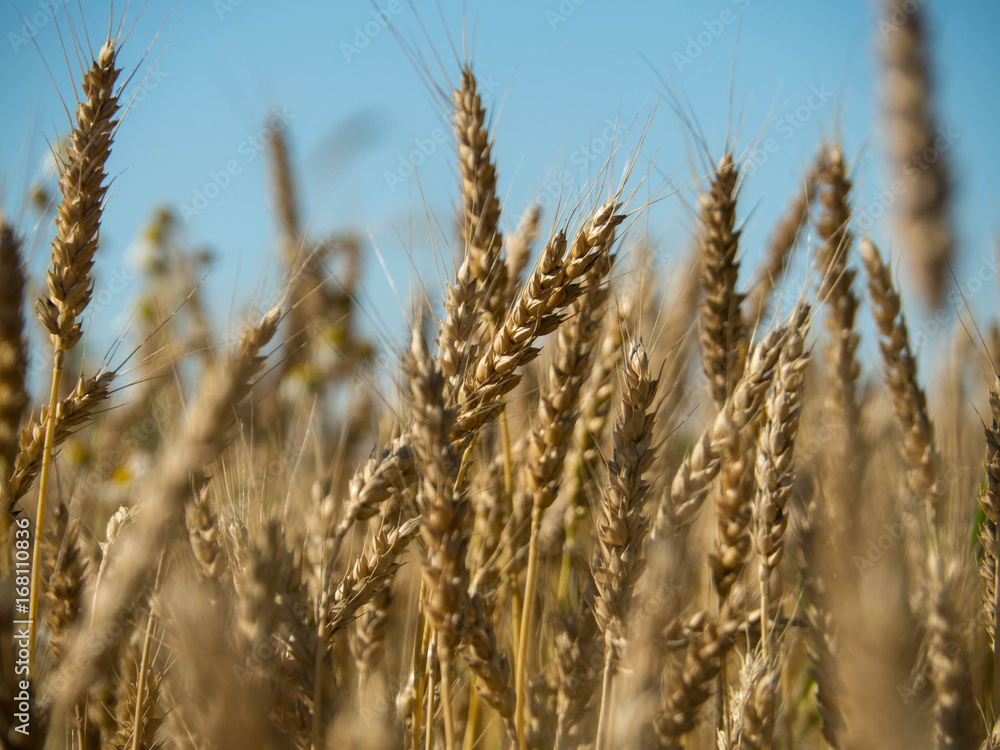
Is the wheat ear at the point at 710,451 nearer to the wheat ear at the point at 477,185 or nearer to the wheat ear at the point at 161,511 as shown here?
the wheat ear at the point at 477,185

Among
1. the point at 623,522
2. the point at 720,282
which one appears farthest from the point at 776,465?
the point at 720,282

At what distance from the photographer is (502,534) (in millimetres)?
1629

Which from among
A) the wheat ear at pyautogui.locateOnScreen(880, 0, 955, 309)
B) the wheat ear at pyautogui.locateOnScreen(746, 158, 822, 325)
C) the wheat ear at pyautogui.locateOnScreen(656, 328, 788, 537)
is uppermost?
the wheat ear at pyautogui.locateOnScreen(880, 0, 955, 309)

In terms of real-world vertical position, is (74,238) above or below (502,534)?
above

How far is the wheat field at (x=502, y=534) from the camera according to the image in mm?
881

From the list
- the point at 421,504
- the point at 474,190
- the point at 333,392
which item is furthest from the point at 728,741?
the point at 333,392

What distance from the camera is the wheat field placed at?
0.88m

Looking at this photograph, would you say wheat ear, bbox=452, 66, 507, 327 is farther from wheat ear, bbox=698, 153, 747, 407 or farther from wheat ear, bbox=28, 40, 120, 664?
wheat ear, bbox=28, 40, 120, 664

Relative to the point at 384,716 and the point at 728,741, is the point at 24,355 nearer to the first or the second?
the point at 384,716

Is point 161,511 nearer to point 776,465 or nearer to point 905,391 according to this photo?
point 776,465

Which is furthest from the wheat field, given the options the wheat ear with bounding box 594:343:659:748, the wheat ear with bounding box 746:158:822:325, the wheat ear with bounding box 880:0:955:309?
the wheat ear with bounding box 880:0:955:309

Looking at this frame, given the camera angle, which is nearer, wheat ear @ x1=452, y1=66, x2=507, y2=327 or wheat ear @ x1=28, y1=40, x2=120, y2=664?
wheat ear @ x1=28, y1=40, x2=120, y2=664

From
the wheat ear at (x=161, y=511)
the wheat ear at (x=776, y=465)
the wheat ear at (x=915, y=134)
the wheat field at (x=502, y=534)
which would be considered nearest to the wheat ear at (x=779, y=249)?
the wheat field at (x=502, y=534)

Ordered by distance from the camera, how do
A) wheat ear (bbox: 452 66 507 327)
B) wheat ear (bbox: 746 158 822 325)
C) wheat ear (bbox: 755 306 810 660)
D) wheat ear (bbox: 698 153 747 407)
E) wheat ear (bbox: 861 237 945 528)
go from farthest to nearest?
wheat ear (bbox: 746 158 822 325)
wheat ear (bbox: 861 237 945 528)
wheat ear (bbox: 698 153 747 407)
wheat ear (bbox: 452 66 507 327)
wheat ear (bbox: 755 306 810 660)
